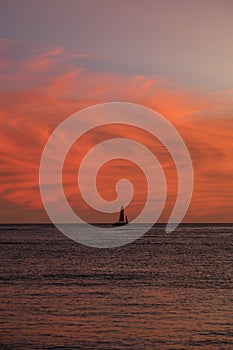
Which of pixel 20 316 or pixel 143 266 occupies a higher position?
pixel 143 266

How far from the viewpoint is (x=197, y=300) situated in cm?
5319

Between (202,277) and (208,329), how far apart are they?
3466 cm

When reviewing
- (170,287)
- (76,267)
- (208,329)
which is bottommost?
(208,329)

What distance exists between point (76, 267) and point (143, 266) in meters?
10.4

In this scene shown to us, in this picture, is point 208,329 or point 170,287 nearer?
point 208,329

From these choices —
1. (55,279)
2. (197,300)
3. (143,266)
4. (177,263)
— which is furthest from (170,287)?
(177,263)

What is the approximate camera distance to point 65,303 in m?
50.9

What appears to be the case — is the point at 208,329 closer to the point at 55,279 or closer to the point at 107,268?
the point at 55,279

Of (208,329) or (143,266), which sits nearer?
(208,329)

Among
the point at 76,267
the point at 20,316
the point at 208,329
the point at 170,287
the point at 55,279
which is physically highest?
the point at 76,267

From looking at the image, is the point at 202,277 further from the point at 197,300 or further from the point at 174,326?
the point at 174,326

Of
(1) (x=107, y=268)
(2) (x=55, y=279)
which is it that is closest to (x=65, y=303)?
(2) (x=55, y=279)

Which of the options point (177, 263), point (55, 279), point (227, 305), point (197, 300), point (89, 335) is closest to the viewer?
point (89, 335)

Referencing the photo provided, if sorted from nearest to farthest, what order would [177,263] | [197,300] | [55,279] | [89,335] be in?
[89,335]
[197,300]
[55,279]
[177,263]
